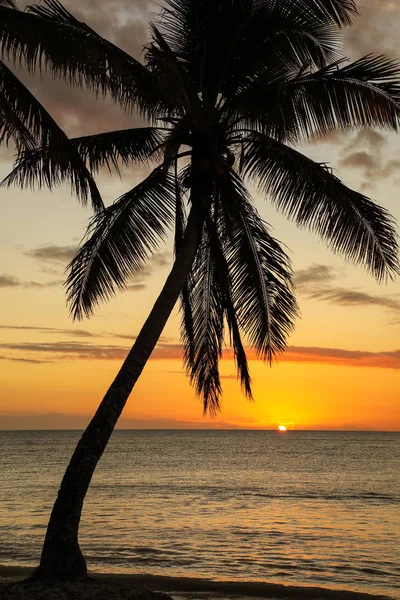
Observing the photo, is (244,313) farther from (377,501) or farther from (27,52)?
(377,501)

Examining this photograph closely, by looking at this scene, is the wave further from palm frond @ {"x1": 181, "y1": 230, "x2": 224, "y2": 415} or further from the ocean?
palm frond @ {"x1": 181, "y1": 230, "x2": 224, "y2": 415}

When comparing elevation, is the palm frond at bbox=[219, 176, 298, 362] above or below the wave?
above

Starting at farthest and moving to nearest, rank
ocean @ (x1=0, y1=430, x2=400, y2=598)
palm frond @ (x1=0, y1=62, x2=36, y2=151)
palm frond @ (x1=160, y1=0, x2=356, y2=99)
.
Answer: ocean @ (x1=0, y1=430, x2=400, y2=598) → palm frond @ (x1=160, y1=0, x2=356, y2=99) → palm frond @ (x1=0, y1=62, x2=36, y2=151)

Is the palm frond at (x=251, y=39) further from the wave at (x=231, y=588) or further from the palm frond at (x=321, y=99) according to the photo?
the wave at (x=231, y=588)

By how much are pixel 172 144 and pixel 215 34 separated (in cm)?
236

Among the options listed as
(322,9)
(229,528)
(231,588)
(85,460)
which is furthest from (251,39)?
(229,528)

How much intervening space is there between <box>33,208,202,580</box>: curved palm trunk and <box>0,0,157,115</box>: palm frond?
2855 millimetres

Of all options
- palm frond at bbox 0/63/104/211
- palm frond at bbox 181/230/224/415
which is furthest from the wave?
palm frond at bbox 0/63/104/211

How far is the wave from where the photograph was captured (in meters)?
12.7

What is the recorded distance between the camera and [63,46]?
29.3 ft

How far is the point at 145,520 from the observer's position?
25578 mm

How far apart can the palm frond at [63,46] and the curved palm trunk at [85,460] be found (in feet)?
9.37

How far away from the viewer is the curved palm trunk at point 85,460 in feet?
29.1

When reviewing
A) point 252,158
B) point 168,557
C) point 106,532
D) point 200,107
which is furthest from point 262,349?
point 106,532
